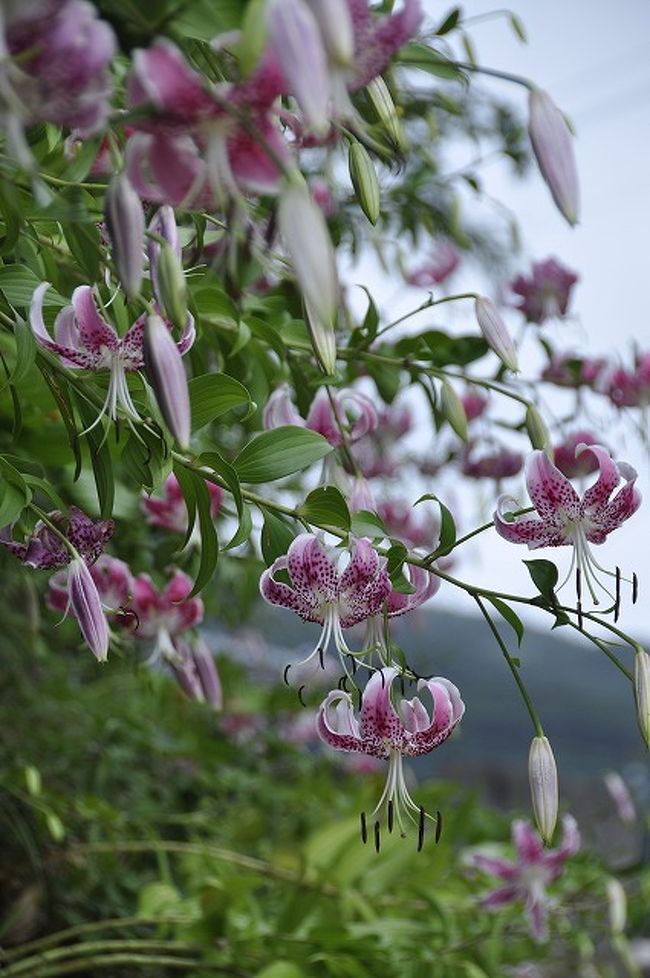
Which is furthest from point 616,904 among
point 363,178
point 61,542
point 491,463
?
point 363,178

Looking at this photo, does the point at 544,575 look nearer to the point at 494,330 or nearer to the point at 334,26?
the point at 494,330

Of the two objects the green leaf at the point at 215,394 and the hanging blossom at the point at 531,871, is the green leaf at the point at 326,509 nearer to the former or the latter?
the green leaf at the point at 215,394

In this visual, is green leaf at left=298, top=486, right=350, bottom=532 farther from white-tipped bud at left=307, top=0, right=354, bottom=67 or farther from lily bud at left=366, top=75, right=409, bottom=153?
white-tipped bud at left=307, top=0, right=354, bottom=67

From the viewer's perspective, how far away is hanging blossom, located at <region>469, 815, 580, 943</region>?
1.31 meters

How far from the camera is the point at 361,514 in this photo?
0.67m

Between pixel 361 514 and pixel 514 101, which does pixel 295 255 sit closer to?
pixel 361 514

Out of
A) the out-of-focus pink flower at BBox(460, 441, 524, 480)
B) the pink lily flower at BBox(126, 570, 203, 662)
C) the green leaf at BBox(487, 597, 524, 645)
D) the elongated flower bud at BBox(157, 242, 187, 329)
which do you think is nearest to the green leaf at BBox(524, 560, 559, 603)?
the green leaf at BBox(487, 597, 524, 645)

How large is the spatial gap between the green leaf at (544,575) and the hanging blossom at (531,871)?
0.78 m

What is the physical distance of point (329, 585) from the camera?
65cm

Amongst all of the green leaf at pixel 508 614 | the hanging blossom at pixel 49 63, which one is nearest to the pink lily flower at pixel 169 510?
the green leaf at pixel 508 614

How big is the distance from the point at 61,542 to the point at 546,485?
28cm

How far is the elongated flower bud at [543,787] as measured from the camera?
0.62 m

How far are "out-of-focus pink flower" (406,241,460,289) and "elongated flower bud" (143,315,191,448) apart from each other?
3.80 ft

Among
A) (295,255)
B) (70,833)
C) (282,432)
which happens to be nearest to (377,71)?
(295,255)
